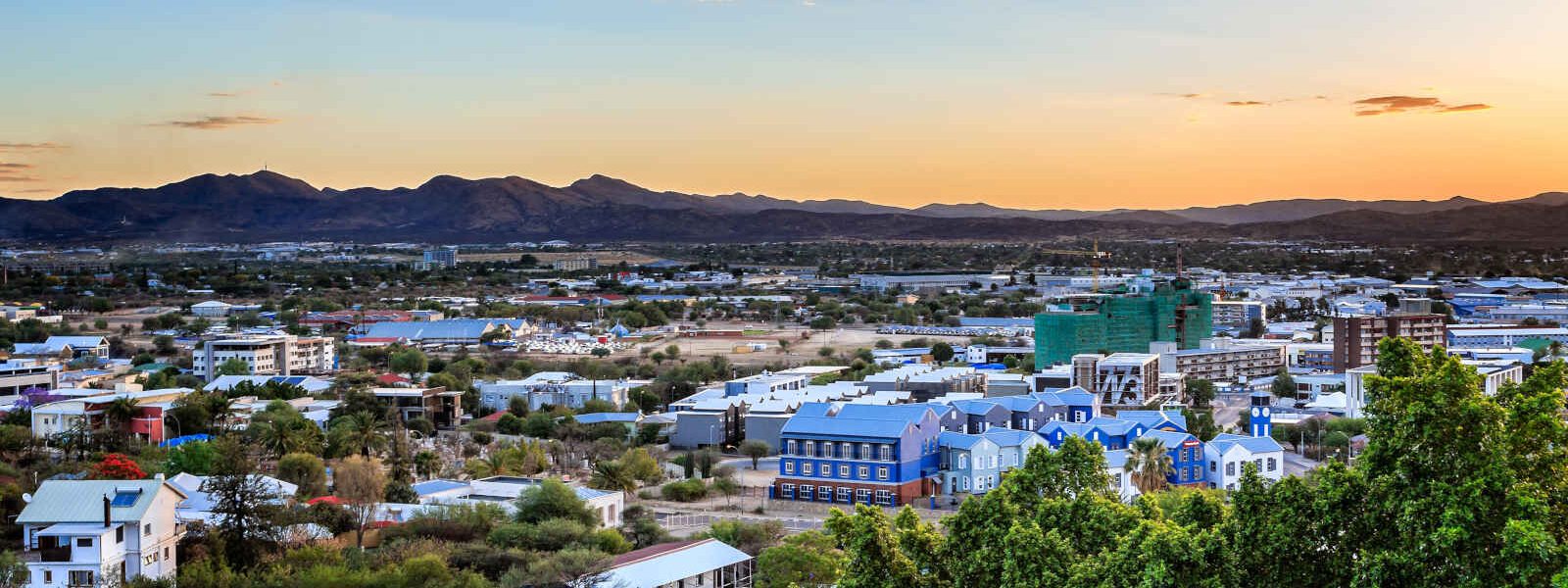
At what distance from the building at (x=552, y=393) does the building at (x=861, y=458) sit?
14.4m

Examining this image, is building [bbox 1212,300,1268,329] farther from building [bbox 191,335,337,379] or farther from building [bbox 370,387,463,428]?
building [bbox 370,387,463,428]

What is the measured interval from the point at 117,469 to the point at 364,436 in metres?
7.42

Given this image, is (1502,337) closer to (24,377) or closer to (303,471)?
(303,471)

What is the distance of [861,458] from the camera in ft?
105

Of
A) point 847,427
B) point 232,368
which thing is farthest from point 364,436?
point 232,368

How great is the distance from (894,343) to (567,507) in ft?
147

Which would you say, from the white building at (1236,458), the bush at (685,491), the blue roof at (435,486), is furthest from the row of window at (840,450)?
the blue roof at (435,486)

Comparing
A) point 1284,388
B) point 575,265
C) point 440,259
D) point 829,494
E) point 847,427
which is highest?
point 440,259

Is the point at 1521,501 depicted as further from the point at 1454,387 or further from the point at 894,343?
the point at 894,343

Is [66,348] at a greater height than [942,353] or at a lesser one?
greater

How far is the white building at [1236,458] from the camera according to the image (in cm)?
3238

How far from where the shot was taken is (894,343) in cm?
6906

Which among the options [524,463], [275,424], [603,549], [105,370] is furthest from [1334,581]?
[105,370]

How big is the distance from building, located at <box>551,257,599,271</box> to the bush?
117837mm
